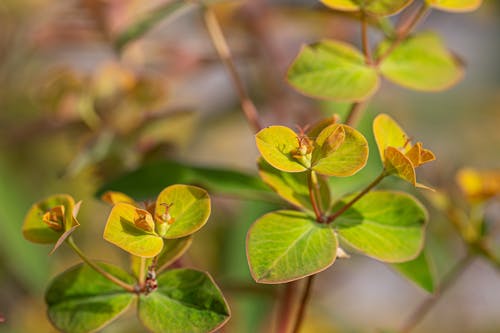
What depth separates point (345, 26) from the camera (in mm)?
1538

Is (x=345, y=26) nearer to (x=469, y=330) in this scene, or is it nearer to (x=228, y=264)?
(x=228, y=264)

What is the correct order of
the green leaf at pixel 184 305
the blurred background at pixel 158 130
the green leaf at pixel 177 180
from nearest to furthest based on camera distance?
the green leaf at pixel 184 305 → the green leaf at pixel 177 180 → the blurred background at pixel 158 130

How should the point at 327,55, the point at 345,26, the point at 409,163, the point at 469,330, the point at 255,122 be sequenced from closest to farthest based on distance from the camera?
the point at 409,163 → the point at 327,55 → the point at 255,122 → the point at 345,26 → the point at 469,330

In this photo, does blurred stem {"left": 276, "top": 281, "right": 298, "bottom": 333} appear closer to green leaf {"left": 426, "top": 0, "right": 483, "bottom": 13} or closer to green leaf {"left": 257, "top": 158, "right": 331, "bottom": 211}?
green leaf {"left": 257, "top": 158, "right": 331, "bottom": 211}

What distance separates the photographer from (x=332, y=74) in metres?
0.67

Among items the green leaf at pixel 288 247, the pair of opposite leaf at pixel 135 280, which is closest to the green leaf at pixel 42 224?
the pair of opposite leaf at pixel 135 280

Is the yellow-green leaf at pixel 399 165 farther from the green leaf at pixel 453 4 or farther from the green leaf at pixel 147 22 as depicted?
the green leaf at pixel 147 22

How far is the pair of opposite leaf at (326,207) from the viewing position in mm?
533

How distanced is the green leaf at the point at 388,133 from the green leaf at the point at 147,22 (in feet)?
0.98

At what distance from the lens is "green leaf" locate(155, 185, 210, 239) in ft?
1.78

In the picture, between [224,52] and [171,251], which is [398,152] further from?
[224,52]

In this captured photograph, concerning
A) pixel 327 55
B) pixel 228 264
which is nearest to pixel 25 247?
pixel 228 264

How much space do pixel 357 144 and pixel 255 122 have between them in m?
0.28

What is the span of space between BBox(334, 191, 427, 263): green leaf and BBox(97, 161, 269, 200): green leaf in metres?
0.17
